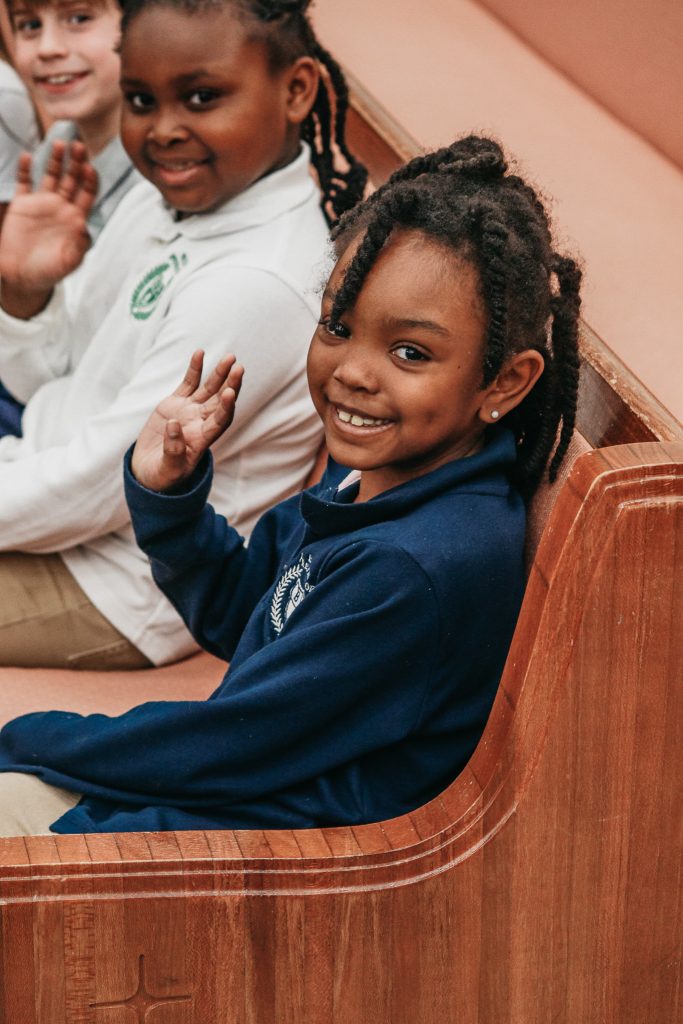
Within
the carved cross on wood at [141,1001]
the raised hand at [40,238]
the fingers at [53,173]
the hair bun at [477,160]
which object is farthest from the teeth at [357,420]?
the fingers at [53,173]

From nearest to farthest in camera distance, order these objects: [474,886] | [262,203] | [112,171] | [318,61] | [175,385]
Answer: [474,886]
[175,385]
[262,203]
[318,61]
[112,171]

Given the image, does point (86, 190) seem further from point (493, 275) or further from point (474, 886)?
point (474, 886)

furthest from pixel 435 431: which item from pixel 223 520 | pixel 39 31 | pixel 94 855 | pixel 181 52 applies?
pixel 39 31

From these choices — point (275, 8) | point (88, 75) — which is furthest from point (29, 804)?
point (88, 75)

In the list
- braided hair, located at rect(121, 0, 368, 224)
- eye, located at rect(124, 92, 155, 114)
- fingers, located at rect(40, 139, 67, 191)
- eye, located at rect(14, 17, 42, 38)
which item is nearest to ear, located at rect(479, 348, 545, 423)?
braided hair, located at rect(121, 0, 368, 224)

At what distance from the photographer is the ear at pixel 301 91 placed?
182 centimetres

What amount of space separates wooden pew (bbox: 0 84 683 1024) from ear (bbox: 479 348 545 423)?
14 centimetres

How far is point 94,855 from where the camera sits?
1.14 meters

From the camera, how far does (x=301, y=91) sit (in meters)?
1.83

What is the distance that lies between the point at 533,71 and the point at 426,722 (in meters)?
1.16

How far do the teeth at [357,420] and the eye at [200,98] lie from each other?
627 mm

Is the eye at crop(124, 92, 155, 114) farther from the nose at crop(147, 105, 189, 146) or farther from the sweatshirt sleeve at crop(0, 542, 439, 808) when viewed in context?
the sweatshirt sleeve at crop(0, 542, 439, 808)

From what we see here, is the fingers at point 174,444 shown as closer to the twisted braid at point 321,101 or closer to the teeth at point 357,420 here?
the teeth at point 357,420

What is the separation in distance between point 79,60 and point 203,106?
64 cm
